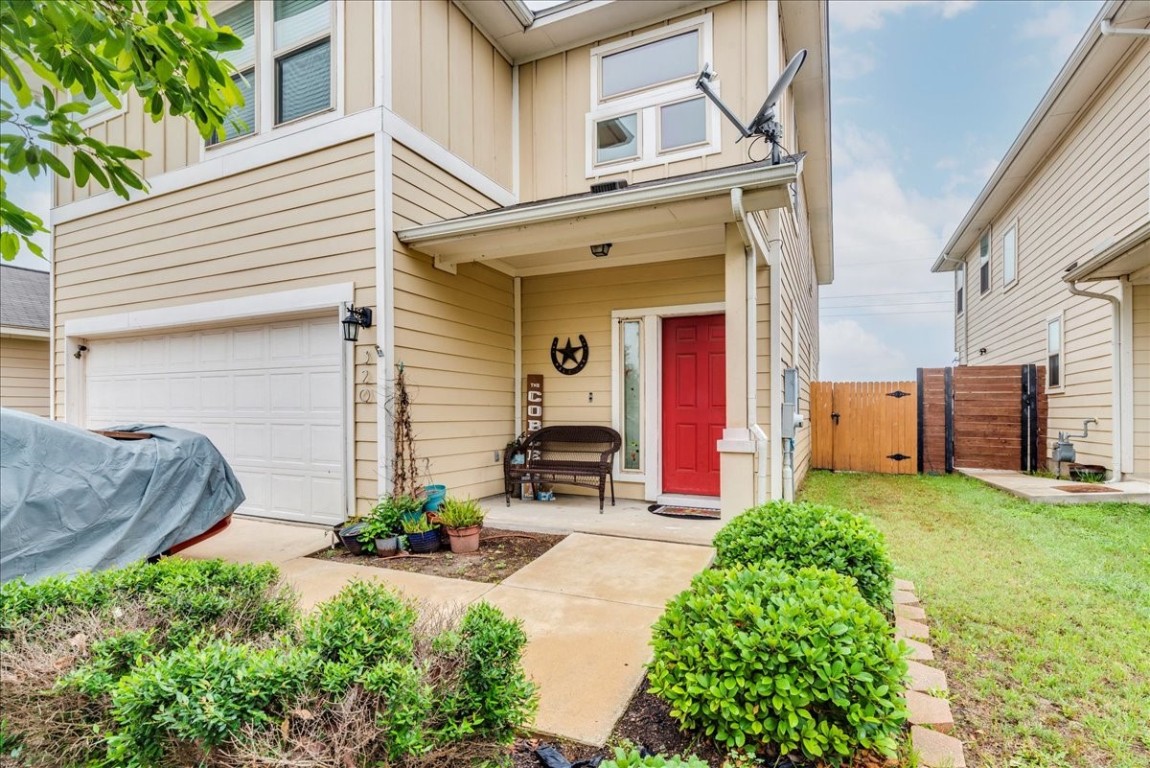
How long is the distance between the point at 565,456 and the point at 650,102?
4.01 m

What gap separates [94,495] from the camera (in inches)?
130

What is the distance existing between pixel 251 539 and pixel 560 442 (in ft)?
Result: 10.3

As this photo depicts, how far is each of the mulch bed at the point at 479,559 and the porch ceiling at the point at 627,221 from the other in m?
2.56

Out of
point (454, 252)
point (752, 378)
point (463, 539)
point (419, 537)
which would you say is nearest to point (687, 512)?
point (752, 378)

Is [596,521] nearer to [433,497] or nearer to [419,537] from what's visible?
[433,497]

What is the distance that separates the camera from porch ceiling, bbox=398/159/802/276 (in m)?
3.85

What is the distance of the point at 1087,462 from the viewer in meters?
7.33

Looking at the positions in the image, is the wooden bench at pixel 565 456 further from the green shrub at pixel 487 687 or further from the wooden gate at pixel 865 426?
the wooden gate at pixel 865 426

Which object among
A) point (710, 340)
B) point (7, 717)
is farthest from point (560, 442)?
point (7, 717)

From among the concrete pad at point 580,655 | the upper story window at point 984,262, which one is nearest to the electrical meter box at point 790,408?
the concrete pad at point 580,655

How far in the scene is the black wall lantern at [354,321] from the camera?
4598 mm

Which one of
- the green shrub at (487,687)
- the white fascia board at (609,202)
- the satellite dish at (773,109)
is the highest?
the satellite dish at (773,109)

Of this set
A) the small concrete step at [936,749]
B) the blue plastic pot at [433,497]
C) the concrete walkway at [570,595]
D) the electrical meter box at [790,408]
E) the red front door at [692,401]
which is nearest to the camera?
the small concrete step at [936,749]

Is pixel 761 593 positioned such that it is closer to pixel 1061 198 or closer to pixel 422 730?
pixel 422 730
